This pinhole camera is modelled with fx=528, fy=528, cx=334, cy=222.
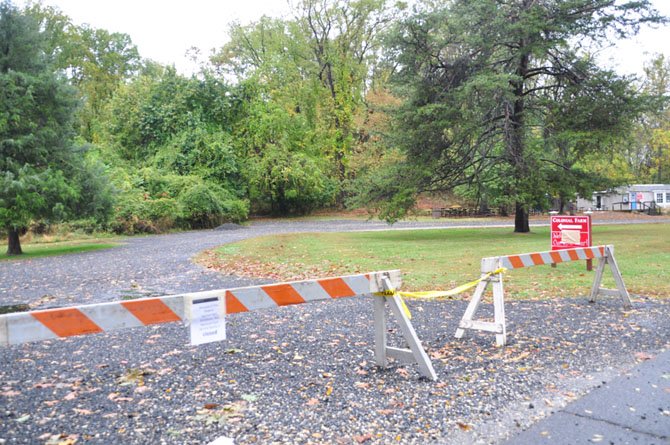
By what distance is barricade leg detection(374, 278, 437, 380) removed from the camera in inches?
197

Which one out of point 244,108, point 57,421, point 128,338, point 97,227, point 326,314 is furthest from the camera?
point 244,108

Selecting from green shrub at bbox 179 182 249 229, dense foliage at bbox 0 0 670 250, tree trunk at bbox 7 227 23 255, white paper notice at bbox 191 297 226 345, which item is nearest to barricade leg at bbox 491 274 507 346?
white paper notice at bbox 191 297 226 345

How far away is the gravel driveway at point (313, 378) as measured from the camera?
3.90 meters

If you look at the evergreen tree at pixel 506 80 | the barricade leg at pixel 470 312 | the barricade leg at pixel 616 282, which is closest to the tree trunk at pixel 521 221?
the evergreen tree at pixel 506 80

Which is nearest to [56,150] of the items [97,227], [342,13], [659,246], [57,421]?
[97,227]

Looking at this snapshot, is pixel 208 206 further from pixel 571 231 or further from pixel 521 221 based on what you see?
pixel 571 231

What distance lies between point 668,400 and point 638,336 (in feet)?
7.73

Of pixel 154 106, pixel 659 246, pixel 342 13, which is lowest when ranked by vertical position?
pixel 659 246

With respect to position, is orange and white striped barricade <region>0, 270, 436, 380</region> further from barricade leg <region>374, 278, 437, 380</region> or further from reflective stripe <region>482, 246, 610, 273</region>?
reflective stripe <region>482, 246, 610, 273</region>

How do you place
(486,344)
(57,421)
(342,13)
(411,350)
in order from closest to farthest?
1. (57,421)
2. (411,350)
3. (486,344)
4. (342,13)

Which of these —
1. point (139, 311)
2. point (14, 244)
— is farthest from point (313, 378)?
point (14, 244)

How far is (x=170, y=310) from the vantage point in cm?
383

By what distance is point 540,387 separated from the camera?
475 centimetres

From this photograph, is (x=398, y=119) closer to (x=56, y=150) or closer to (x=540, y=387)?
(x=56, y=150)
